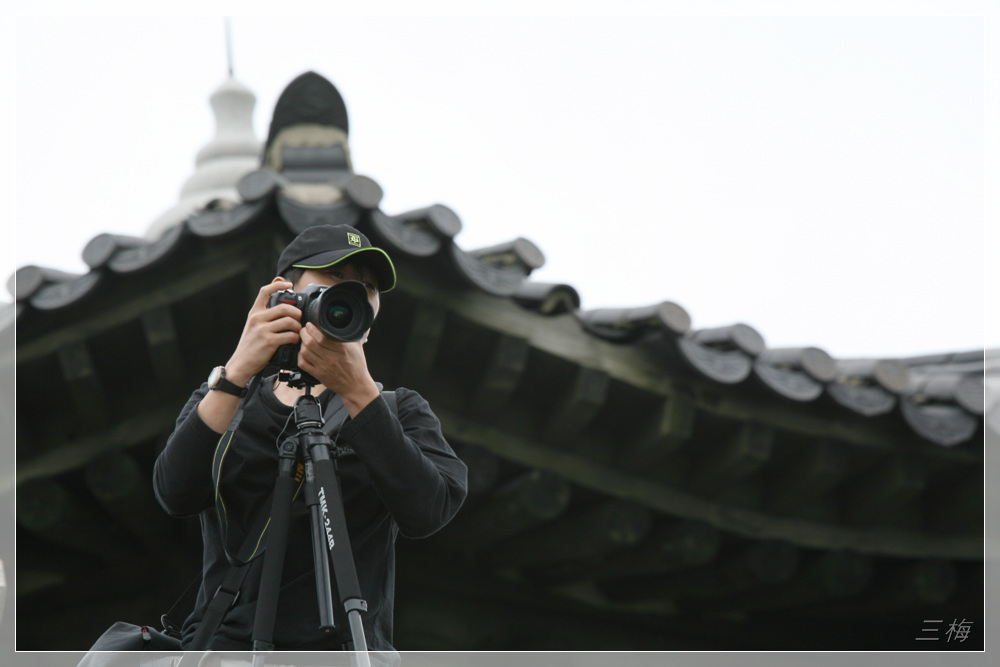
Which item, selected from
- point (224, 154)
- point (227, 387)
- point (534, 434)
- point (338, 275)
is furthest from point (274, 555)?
point (224, 154)

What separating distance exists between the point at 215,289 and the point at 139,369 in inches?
17.6

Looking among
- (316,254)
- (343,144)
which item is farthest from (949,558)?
(316,254)

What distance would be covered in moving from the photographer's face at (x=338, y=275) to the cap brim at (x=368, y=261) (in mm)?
18

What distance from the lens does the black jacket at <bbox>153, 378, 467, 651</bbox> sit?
197 centimetres

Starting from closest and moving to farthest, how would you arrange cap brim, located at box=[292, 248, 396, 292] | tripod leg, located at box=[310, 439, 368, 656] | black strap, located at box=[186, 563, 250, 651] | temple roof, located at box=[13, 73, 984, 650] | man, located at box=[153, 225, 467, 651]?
tripod leg, located at box=[310, 439, 368, 656], black strap, located at box=[186, 563, 250, 651], man, located at box=[153, 225, 467, 651], cap brim, located at box=[292, 248, 396, 292], temple roof, located at box=[13, 73, 984, 650]

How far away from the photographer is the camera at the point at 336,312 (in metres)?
1.91

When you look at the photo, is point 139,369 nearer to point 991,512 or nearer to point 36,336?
point 36,336

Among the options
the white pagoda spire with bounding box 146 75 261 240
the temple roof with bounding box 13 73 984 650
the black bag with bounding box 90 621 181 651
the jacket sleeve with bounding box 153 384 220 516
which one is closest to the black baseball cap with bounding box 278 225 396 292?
the jacket sleeve with bounding box 153 384 220 516

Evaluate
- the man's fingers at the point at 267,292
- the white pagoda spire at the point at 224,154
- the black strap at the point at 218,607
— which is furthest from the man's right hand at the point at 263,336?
the white pagoda spire at the point at 224,154

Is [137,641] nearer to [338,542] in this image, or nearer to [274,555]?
[274,555]

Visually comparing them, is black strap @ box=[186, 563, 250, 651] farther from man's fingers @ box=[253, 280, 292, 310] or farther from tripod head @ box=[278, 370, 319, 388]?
man's fingers @ box=[253, 280, 292, 310]

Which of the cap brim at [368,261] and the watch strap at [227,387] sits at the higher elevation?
the cap brim at [368,261]

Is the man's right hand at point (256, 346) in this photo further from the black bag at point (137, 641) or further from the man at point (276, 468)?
the black bag at point (137, 641)

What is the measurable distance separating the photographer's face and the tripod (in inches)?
11.4
